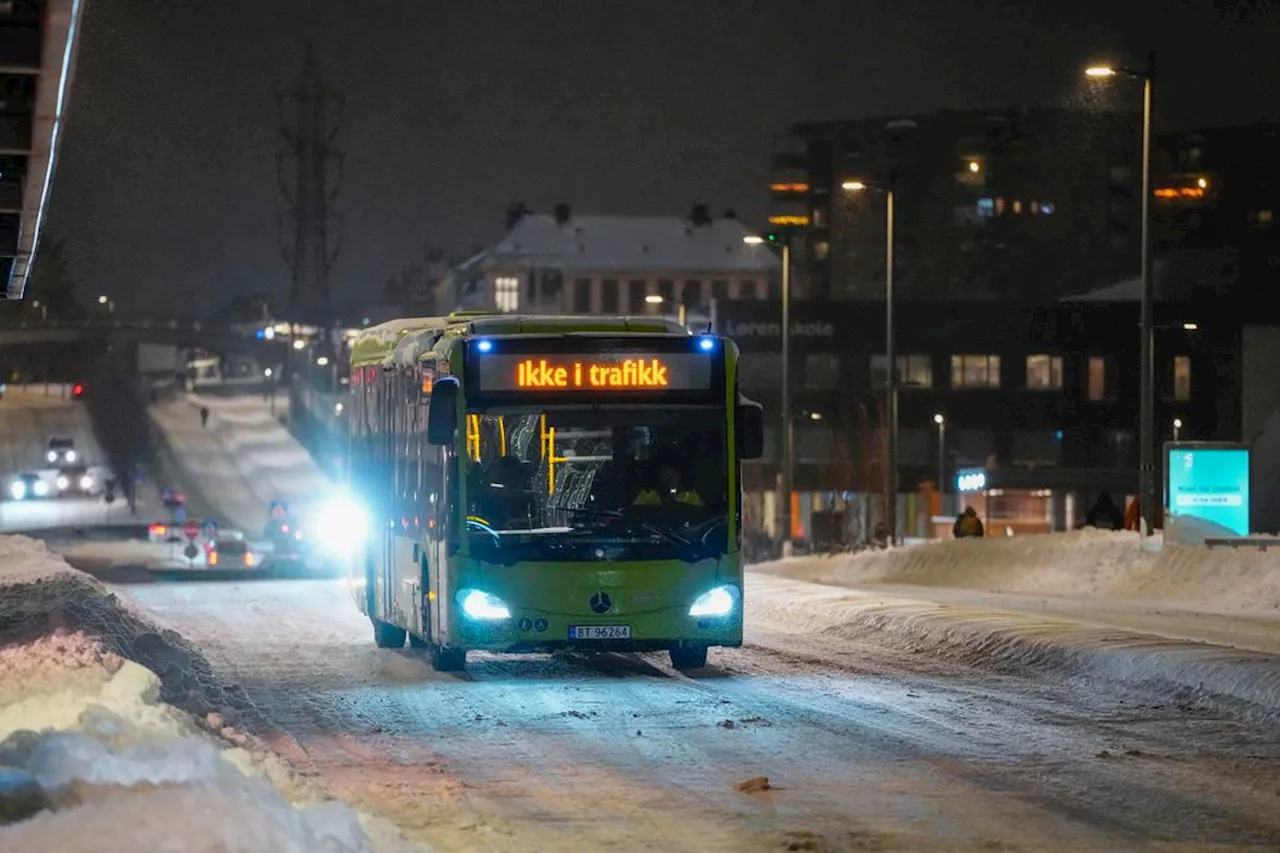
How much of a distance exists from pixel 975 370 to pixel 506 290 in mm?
63687

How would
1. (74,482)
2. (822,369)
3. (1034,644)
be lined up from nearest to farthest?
(1034,644)
(822,369)
(74,482)

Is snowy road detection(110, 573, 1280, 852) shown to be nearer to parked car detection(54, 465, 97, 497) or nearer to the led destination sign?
the led destination sign

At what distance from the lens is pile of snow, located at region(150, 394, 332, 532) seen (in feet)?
384

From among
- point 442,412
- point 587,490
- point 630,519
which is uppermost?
point 442,412

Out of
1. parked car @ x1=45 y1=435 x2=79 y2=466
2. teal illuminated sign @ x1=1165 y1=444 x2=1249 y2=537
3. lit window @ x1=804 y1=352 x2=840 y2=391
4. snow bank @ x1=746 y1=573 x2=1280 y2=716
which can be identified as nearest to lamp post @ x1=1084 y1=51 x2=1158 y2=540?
teal illuminated sign @ x1=1165 y1=444 x2=1249 y2=537

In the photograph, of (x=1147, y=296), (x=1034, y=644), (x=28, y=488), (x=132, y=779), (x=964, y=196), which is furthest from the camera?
(x=964, y=196)

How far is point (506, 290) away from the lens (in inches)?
6289

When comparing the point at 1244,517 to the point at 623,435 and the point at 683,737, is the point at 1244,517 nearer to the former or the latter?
the point at 623,435

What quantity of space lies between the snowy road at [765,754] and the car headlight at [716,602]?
2.00ft

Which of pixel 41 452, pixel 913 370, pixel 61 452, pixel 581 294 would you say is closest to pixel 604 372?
pixel 913 370

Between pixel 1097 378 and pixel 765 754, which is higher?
pixel 1097 378

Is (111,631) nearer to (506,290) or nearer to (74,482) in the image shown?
(74,482)

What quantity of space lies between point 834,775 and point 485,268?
14707cm

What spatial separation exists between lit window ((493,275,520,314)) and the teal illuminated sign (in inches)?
4940
